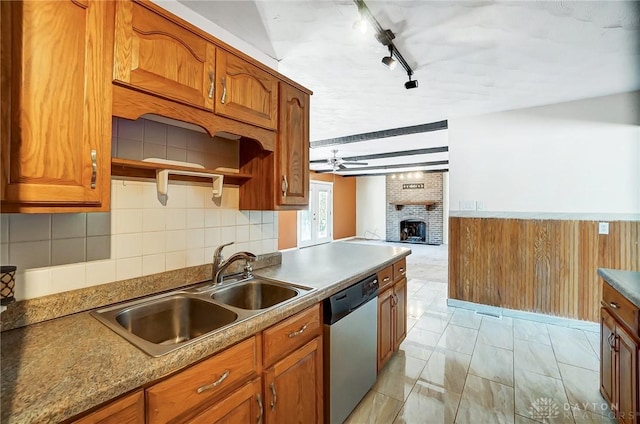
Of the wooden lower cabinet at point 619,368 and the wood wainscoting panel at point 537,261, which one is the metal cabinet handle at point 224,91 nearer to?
the wooden lower cabinet at point 619,368

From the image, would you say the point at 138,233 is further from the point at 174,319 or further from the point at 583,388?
the point at 583,388

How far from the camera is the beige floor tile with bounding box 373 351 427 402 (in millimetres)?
2045

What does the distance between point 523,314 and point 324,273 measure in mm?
2934

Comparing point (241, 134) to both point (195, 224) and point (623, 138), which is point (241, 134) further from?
point (623, 138)

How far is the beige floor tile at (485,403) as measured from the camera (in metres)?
1.79

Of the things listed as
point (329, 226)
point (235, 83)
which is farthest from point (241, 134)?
point (329, 226)

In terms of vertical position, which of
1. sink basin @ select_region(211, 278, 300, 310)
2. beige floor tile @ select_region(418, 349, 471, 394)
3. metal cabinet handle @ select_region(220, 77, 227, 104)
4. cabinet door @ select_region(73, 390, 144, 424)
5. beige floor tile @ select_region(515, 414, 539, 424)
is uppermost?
metal cabinet handle @ select_region(220, 77, 227, 104)

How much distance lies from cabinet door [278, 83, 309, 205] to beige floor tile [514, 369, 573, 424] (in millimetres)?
2047

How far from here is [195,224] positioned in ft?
5.56

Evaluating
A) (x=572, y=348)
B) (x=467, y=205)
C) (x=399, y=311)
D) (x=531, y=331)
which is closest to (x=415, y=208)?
(x=467, y=205)

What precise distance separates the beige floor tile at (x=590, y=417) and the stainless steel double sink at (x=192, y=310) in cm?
196

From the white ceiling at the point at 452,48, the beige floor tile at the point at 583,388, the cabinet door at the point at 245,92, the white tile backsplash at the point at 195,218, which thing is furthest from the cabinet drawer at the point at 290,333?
the beige floor tile at the point at 583,388

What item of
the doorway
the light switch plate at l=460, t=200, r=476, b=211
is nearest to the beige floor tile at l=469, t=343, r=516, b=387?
the light switch plate at l=460, t=200, r=476, b=211

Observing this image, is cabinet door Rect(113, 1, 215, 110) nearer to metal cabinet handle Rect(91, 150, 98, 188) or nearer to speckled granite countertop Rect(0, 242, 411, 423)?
metal cabinet handle Rect(91, 150, 98, 188)
